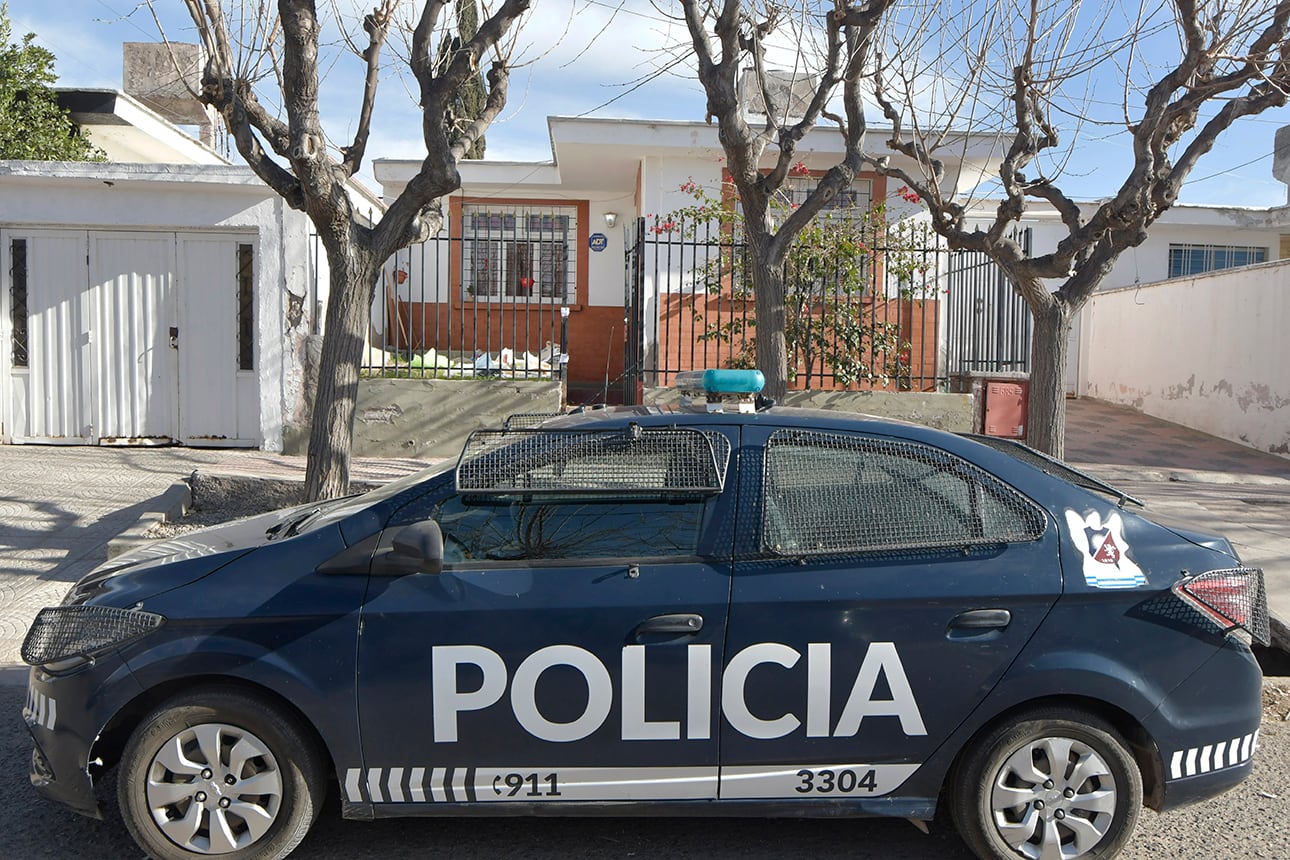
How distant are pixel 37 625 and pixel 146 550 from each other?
17.0 inches

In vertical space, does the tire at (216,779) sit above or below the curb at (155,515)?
below

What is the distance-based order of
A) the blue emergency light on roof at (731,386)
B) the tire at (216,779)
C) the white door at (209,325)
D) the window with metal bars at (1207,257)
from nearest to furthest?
the tire at (216,779) → the blue emergency light on roof at (731,386) → the white door at (209,325) → the window with metal bars at (1207,257)

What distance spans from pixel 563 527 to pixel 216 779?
4.51ft

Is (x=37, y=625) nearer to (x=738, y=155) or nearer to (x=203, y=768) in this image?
(x=203, y=768)

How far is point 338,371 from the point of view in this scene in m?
7.11

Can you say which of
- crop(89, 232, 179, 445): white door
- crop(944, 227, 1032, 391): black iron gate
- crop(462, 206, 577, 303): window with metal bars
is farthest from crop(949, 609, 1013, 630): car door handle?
crop(462, 206, 577, 303): window with metal bars

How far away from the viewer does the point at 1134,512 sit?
3.75m

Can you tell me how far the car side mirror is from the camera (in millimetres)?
3387

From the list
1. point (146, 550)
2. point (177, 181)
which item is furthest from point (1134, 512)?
point (177, 181)

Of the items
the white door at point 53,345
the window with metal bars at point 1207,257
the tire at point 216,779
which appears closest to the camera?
the tire at point 216,779

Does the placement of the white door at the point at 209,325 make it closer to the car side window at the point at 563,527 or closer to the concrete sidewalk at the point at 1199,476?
the car side window at the point at 563,527

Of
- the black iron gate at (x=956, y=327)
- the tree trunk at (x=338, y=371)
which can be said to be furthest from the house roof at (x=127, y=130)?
the tree trunk at (x=338, y=371)

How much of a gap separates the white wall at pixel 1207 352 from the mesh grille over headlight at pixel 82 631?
14.0 meters

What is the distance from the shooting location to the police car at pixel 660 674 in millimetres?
3391
